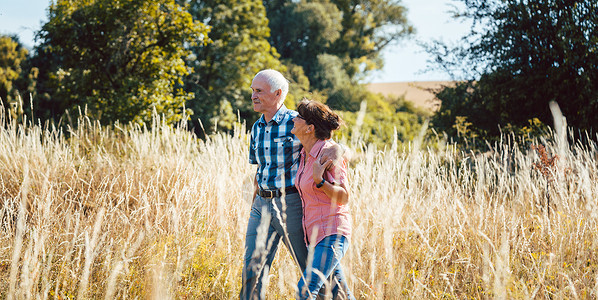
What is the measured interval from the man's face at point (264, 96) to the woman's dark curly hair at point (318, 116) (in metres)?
0.27

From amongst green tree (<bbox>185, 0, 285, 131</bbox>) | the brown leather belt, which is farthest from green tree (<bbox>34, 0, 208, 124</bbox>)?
the brown leather belt

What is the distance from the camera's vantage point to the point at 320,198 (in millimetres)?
2316

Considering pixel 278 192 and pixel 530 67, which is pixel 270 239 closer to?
pixel 278 192

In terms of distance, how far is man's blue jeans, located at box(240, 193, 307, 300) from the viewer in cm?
248

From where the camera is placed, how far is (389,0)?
31594mm

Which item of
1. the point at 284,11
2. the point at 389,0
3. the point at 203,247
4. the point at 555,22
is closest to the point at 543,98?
the point at 555,22

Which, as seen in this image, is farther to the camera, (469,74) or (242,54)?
(242,54)

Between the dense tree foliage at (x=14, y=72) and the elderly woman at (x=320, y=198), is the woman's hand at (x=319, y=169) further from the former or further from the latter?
the dense tree foliage at (x=14, y=72)

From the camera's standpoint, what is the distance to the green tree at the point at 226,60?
1675cm

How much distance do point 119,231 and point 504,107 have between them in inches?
371

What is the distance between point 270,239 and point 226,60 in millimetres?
15099

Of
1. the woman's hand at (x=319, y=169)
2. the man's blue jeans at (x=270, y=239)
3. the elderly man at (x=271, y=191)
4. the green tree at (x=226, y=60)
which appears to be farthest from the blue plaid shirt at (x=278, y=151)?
the green tree at (x=226, y=60)

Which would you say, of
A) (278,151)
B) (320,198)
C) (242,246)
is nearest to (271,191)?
(278,151)

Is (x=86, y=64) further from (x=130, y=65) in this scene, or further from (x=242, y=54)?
(x=242, y=54)
